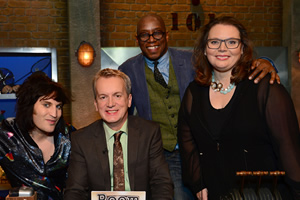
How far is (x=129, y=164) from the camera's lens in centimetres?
238

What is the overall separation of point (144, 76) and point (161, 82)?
0.50ft

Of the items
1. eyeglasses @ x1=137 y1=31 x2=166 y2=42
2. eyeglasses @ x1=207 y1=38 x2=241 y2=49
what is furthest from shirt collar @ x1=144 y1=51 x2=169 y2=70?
eyeglasses @ x1=207 y1=38 x2=241 y2=49

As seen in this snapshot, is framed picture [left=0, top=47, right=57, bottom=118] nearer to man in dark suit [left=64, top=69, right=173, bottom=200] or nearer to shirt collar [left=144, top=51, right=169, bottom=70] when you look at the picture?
shirt collar [left=144, top=51, right=169, bottom=70]

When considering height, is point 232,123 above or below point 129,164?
above

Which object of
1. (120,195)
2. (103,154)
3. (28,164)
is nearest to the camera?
(120,195)

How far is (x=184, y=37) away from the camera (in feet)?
20.2

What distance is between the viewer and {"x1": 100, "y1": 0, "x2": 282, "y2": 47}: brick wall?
5.97 metres

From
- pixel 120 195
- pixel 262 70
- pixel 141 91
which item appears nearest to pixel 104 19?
pixel 141 91

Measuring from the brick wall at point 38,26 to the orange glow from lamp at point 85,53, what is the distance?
482mm

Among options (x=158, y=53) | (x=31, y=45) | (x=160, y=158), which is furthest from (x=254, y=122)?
(x=31, y=45)

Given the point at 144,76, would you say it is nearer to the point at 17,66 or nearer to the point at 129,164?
the point at 129,164

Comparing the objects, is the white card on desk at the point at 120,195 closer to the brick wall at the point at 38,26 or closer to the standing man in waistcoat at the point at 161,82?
the standing man in waistcoat at the point at 161,82

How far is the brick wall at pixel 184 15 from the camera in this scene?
5.97 m

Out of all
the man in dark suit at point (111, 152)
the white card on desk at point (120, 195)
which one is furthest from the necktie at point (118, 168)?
the white card on desk at point (120, 195)
